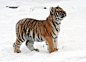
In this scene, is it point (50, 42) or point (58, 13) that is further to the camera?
point (50, 42)

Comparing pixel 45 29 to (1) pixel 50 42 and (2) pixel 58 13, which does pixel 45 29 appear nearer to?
(1) pixel 50 42

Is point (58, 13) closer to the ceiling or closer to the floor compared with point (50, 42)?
closer to the ceiling

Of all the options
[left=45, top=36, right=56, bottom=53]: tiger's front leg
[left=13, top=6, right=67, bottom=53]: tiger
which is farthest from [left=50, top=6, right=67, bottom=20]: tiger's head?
[left=45, top=36, right=56, bottom=53]: tiger's front leg

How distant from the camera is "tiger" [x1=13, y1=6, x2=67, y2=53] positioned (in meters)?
4.43

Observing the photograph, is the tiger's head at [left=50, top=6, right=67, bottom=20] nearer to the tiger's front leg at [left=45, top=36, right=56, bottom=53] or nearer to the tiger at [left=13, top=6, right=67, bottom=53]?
the tiger at [left=13, top=6, right=67, bottom=53]

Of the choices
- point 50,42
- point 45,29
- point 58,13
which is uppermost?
point 58,13

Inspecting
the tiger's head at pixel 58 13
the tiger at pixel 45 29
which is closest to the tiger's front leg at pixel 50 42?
the tiger at pixel 45 29

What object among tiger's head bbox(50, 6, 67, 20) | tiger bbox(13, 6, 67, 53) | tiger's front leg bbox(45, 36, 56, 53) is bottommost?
tiger's front leg bbox(45, 36, 56, 53)

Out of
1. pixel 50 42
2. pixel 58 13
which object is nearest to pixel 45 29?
pixel 50 42

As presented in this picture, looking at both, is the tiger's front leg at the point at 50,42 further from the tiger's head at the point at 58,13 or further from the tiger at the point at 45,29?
the tiger's head at the point at 58,13

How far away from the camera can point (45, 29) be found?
4.53m

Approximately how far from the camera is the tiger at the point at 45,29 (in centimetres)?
443
